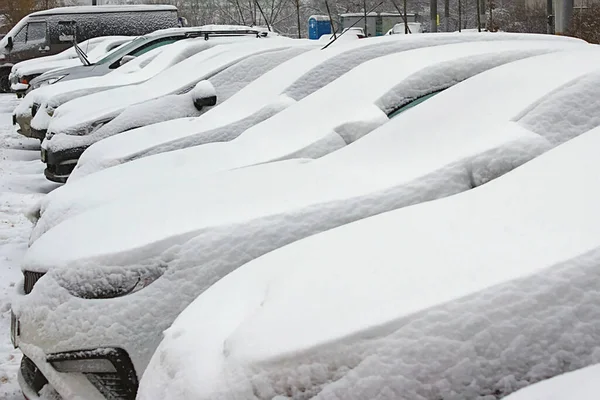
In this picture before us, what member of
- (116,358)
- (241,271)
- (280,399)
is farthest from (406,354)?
(116,358)

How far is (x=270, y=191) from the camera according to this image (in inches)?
140

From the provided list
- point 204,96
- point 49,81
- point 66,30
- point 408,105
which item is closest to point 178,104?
point 204,96

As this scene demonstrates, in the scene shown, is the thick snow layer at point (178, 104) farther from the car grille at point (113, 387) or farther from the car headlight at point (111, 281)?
the car grille at point (113, 387)

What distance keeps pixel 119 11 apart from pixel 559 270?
2221 centimetres

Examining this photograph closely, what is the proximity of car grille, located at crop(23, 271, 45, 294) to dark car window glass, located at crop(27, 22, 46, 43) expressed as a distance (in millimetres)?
20534

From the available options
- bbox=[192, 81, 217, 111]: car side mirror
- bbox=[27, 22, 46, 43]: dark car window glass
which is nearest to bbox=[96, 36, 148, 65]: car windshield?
bbox=[192, 81, 217, 111]: car side mirror

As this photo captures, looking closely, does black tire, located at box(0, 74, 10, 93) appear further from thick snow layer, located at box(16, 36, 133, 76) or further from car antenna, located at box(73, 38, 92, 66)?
car antenna, located at box(73, 38, 92, 66)

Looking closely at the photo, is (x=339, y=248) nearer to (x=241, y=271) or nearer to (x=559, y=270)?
(x=241, y=271)

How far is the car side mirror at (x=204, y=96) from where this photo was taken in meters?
6.89

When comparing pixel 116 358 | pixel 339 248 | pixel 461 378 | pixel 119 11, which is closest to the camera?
pixel 461 378

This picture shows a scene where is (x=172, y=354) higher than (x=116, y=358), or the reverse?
(x=172, y=354)

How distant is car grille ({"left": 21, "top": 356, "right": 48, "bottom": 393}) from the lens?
3250 millimetres

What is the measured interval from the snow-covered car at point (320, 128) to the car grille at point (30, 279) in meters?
0.71

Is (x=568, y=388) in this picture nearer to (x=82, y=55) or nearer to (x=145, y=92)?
(x=145, y=92)
